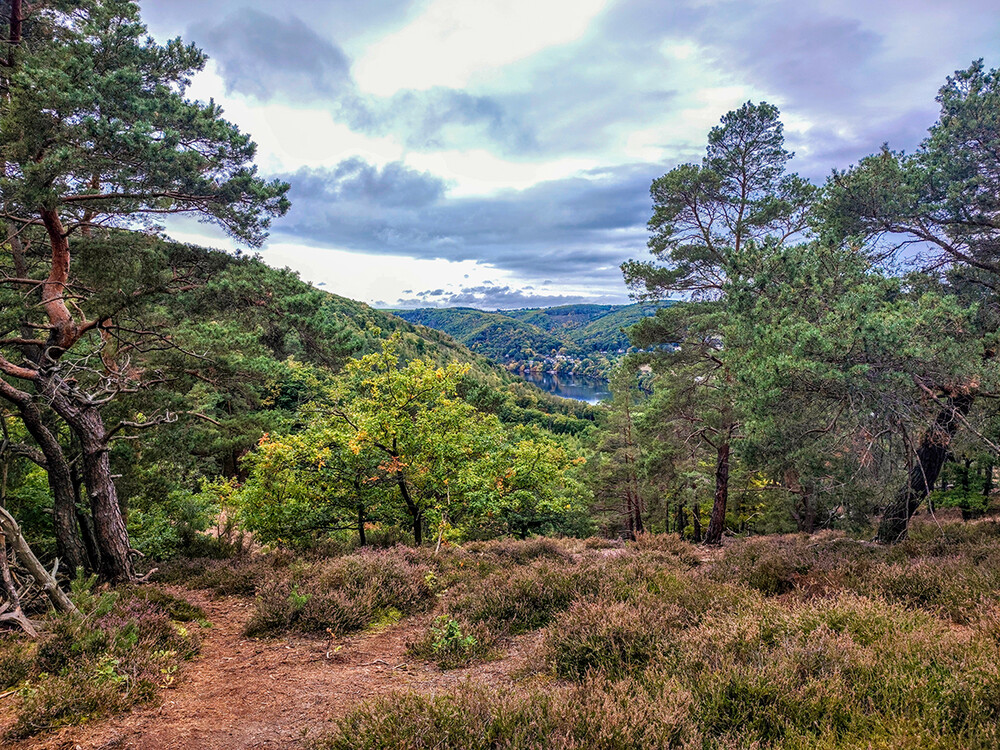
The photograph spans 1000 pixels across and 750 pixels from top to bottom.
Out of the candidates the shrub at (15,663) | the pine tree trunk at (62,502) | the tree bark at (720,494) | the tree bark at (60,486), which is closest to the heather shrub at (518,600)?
the shrub at (15,663)

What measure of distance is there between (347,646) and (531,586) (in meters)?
2.47

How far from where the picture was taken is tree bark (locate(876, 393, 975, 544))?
7703 mm

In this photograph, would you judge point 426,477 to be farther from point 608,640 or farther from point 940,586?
point 940,586

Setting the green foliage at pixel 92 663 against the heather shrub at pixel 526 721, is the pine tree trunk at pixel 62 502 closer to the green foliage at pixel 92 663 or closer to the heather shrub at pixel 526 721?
the green foliage at pixel 92 663

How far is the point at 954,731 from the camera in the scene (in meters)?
2.89

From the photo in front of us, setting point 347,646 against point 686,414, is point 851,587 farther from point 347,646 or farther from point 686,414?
point 686,414

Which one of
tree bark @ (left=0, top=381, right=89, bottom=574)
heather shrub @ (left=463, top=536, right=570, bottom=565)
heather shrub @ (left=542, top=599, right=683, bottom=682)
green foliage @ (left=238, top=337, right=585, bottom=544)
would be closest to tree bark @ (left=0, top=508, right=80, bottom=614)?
tree bark @ (left=0, top=381, right=89, bottom=574)

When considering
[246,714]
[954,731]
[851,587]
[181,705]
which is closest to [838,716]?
[954,731]

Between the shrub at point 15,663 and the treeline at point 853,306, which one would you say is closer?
the shrub at point 15,663

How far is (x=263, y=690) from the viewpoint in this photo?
4488 mm


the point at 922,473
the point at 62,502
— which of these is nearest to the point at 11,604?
the point at 62,502

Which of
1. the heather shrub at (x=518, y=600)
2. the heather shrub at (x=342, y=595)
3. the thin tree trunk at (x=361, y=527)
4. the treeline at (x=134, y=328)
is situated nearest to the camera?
the heather shrub at (x=518, y=600)

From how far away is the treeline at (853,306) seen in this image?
6.80 meters

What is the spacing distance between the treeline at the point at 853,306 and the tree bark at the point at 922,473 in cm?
3
